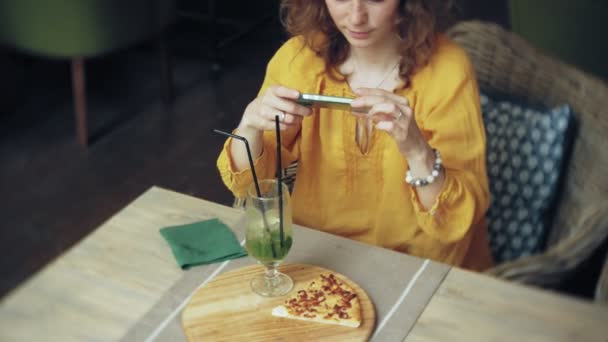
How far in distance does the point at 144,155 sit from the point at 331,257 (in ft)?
4.79

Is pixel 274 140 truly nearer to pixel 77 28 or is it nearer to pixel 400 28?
pixel 400 28

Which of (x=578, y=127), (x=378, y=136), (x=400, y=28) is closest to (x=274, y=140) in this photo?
(x=378, y=136)

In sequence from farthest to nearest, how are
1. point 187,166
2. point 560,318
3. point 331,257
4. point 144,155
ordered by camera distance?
1. point 144,155
2. point 187,166
3. point 331,257
4. point 560,318

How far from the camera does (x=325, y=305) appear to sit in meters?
1.02

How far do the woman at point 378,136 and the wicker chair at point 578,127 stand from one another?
14 centimetres

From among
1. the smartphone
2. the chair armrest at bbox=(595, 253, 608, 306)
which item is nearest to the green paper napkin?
the smartphone

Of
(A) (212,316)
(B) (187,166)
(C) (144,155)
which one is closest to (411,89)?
(A) (212,316)

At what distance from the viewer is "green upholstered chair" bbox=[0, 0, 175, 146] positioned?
2.40 m

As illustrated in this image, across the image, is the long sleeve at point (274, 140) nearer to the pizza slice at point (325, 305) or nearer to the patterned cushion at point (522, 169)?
the pizza slice at point (325, 305)

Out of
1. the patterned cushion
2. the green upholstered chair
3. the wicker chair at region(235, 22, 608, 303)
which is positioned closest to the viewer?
the wicker chair at region(235, 22, 608, 303)

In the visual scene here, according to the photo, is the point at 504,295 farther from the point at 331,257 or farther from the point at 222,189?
the point at 222,189

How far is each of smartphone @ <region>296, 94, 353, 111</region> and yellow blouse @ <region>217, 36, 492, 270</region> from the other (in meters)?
0.19

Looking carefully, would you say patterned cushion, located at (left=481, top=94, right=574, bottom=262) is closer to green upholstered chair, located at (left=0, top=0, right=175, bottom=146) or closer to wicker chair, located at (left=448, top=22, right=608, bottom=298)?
wicker chair, located at (left=448, top=22, right=608, bottom=298)

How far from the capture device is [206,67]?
9.82 ft
